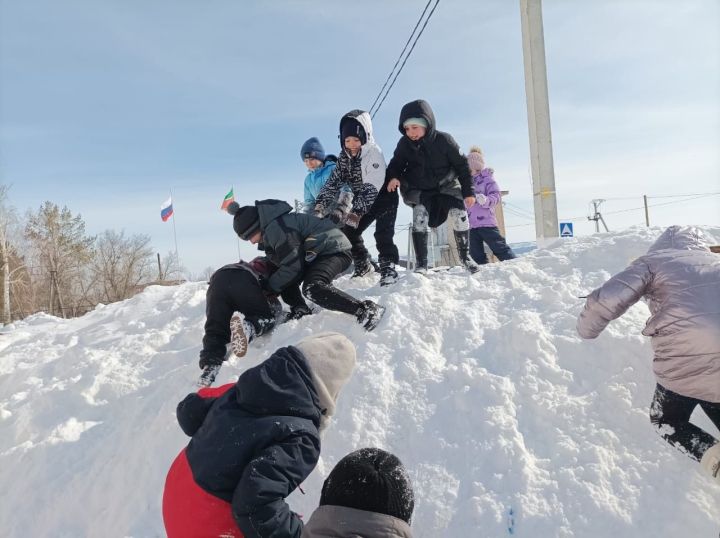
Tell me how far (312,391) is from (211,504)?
21.9 inches

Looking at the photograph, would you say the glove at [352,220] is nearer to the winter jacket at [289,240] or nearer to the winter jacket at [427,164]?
the winter jacket at [427,164]

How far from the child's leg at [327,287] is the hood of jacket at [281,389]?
1920 millimetres

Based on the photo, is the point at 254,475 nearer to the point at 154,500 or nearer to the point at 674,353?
the point at 154,500

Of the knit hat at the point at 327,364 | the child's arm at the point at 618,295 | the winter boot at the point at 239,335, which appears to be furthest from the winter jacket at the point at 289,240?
the child's arm at the point at 618,295

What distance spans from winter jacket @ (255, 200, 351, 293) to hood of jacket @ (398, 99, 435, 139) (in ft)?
4.32

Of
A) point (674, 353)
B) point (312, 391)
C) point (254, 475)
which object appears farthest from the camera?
point (674, 353)

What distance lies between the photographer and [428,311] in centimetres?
405

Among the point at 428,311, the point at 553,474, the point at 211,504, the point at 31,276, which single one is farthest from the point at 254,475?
the point at 31,276

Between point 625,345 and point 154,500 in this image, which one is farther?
point 625,345

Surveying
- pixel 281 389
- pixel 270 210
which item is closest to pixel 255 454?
pixel 281 389

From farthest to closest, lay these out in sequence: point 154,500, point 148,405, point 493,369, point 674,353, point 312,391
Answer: point 148,405 < point 493,369 < point 154,500 < point 674,353 < point 312,391

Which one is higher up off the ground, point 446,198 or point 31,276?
point 446,198

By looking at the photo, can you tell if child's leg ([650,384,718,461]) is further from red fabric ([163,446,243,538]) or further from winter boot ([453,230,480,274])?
winter boot ([453,230,480,274])

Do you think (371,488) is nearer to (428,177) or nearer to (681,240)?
(681,240)
